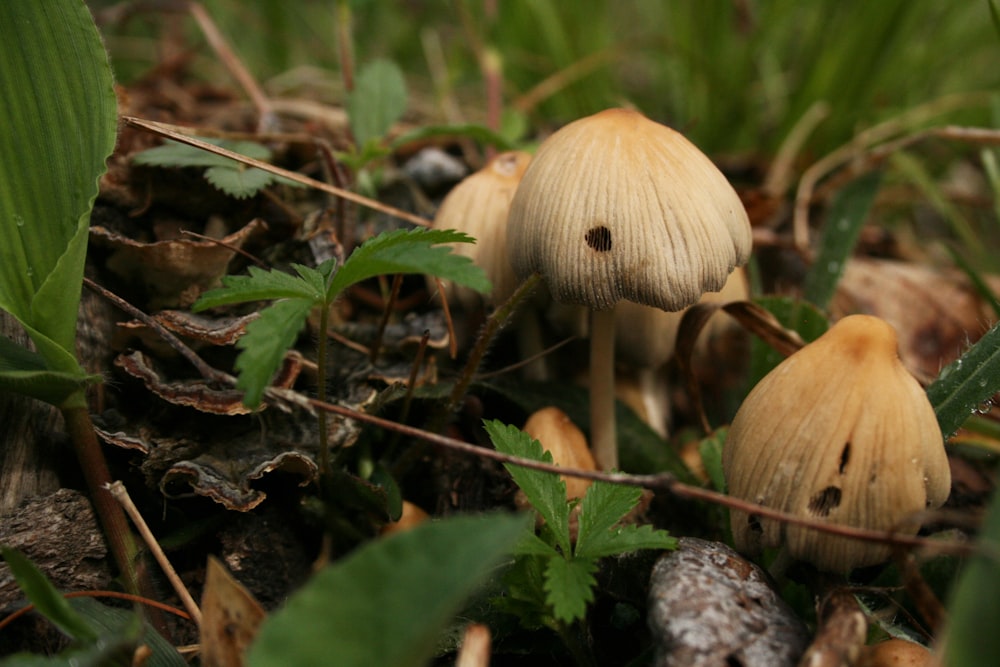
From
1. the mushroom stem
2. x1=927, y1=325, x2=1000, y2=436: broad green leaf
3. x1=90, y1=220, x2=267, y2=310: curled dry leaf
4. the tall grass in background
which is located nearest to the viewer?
x1=927, y1=325, x2=1000, y2=436: broad green leaf

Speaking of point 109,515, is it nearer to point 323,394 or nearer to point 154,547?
point 154,547

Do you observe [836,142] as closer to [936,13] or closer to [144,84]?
[936,13]

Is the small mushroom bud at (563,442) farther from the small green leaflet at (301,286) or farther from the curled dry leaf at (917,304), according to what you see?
the curled dry leaf at (917,304)

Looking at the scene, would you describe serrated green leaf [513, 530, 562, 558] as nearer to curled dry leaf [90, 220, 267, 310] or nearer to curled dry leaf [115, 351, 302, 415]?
curled dry leaf [115, 351, 302, 415]

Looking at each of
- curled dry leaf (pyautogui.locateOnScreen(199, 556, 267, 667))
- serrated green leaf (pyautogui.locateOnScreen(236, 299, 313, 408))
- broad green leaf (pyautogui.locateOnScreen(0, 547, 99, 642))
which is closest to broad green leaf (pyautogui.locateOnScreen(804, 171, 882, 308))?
serrated green leaf (pyautogui.locateOnScreen(236, 299, 313, 408))

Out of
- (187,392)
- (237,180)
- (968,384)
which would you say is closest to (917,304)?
(968,384)

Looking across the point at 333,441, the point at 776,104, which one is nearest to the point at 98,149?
the point at 333,441
